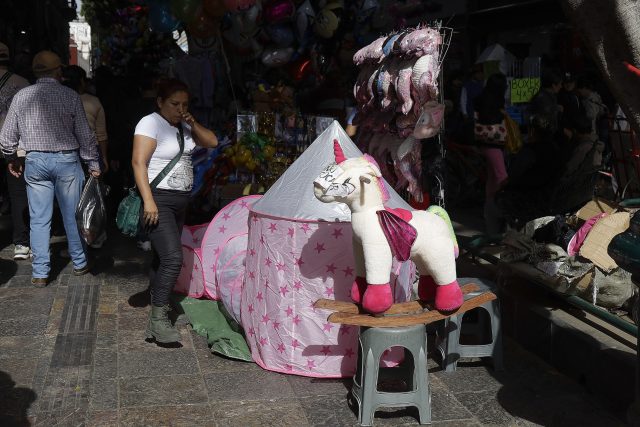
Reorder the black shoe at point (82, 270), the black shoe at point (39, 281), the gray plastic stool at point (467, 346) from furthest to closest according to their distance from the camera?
the black shoe at point (82, 270) < the black shoe at point (39, 281) < the gray plastic stool at point (467, 346)

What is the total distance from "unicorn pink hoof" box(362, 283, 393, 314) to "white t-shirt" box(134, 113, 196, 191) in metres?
1.77

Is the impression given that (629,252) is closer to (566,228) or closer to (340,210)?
(340,210)

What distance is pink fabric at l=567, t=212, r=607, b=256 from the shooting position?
4.92 meters

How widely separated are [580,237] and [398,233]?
1.76 meters

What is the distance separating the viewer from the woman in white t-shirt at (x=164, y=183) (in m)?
4.90

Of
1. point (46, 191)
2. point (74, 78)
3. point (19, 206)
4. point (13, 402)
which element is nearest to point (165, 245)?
point (13, 402)

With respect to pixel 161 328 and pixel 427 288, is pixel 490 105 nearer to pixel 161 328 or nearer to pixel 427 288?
pixel 427 288

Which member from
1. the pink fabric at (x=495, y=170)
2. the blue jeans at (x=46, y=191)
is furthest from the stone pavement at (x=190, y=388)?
the pink fabric at (x=495, y=170)

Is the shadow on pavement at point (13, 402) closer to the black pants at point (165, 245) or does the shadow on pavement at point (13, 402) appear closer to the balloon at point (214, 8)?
the black pants at point (165, 245)

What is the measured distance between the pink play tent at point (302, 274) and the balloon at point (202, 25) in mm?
4630

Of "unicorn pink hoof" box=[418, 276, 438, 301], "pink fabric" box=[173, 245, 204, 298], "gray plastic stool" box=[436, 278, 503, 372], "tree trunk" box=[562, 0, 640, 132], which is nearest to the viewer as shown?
"tree trunk" box=[562, 0, 640, 132]

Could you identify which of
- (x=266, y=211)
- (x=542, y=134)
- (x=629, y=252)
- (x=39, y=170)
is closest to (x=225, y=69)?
(x=39, y=170)

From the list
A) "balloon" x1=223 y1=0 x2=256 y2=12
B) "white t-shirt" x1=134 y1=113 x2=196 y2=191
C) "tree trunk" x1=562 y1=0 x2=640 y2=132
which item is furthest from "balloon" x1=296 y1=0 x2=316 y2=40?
"tree trunk" x1=562 y1=0 x2=640 y2=132

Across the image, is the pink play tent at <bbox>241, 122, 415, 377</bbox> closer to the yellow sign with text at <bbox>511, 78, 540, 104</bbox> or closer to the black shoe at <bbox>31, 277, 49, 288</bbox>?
the black shoe at <bbox>31, 277, 49, 288</bbox>
